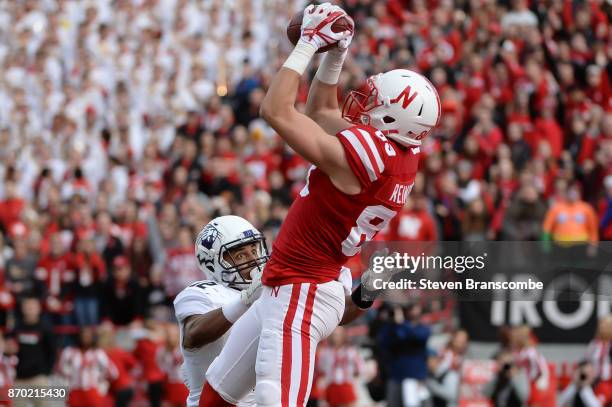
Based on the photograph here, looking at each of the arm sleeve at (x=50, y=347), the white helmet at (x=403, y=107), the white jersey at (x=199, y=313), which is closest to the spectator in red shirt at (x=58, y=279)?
the arm sleeve at (x=50, y=347)

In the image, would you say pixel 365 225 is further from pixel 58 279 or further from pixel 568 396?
pixel 58 279

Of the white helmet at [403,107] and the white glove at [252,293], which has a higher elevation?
the white helmet at [403,107]

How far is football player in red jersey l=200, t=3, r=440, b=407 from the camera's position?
560cm

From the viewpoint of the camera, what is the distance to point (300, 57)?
18.2ft

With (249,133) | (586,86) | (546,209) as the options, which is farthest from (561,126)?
(249,133)

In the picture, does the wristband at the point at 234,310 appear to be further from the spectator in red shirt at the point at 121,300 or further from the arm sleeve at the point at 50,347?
the spectator in red shirt at the point at 121,300

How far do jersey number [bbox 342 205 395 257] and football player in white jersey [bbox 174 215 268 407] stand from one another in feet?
1.76

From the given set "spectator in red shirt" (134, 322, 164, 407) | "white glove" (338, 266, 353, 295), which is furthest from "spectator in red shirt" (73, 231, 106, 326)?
"white glove" (338, 266, 353, 295)

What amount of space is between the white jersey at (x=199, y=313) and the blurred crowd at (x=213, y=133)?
6.45m

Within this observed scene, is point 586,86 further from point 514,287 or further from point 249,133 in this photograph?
point 514,287

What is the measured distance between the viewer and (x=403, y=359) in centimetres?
1149

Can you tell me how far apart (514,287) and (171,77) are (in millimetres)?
10140

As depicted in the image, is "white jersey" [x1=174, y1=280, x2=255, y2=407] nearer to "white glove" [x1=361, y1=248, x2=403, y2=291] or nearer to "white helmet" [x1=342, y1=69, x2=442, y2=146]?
"white glove" [x1=361, y1=248, x2=403, y2=291]

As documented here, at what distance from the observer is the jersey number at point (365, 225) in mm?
5777
